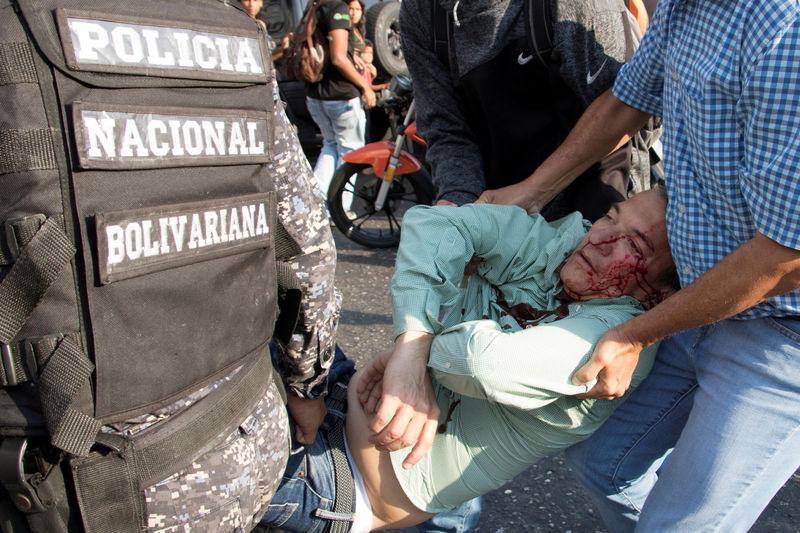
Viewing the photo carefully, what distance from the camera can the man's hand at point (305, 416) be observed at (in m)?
1.59

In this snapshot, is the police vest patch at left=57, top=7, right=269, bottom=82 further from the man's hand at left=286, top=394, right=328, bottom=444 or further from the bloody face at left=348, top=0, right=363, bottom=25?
the bloody face at left=348, top=0, right=363, bottom=25

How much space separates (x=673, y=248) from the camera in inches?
57.9

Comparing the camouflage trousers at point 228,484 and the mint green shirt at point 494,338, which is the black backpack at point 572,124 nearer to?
the mint green shirt at point 494,338

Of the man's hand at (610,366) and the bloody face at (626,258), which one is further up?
the bloody face at (626,258)

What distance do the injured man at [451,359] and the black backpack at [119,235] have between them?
0.39 metres

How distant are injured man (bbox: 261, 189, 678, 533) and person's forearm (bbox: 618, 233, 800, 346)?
118 millimetres

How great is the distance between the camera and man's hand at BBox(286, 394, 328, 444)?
1.59 meters

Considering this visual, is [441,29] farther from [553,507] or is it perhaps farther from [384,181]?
[384,181]

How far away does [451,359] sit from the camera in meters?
1.33

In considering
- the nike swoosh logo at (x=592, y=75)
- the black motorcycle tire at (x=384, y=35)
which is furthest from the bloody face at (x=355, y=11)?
the nike swoosh logo at (x=592, y=75)

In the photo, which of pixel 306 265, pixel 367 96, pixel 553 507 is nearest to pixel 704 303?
pixel 306 265

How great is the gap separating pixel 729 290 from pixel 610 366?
0.88ft

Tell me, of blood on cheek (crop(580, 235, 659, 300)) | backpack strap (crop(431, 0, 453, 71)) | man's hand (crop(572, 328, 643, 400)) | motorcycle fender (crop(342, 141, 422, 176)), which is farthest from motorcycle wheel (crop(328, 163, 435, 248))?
man's hand (crop(572, 328, 643, 400))

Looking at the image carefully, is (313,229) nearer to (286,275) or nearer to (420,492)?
(286,275)
